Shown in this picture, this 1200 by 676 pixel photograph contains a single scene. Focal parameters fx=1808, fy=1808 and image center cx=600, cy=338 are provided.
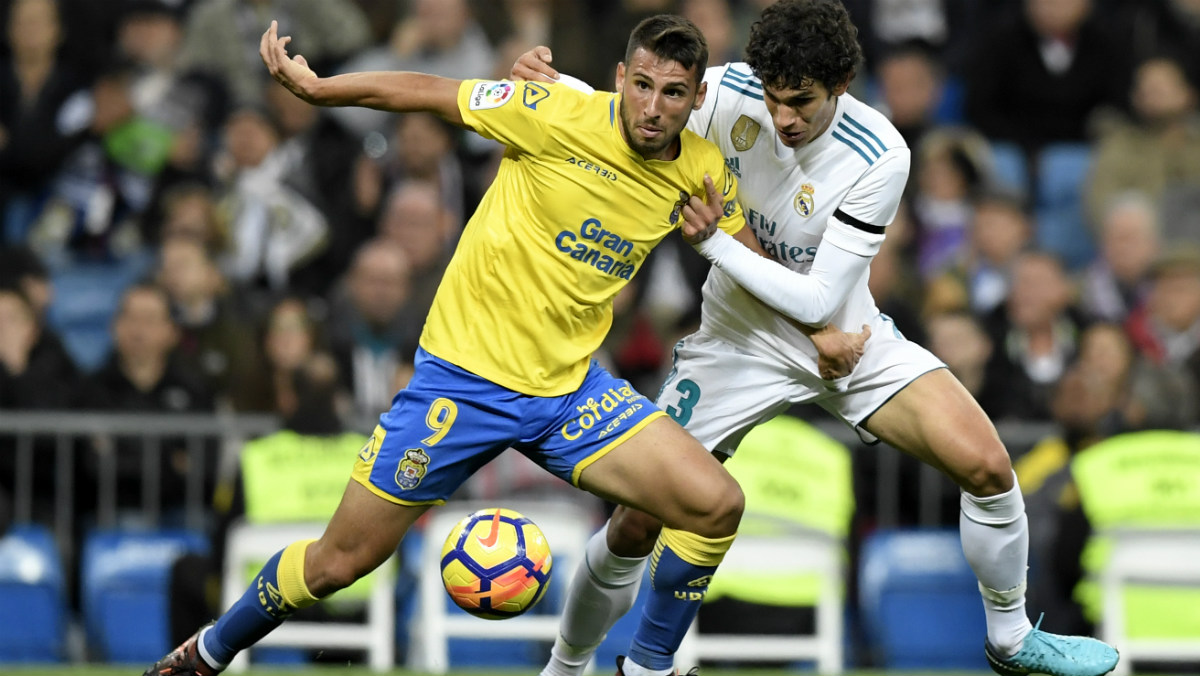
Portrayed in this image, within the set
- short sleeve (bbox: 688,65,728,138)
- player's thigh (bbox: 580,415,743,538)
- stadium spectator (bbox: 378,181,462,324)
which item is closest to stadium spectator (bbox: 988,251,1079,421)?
stadium spectator (bbox: 378,181,462,324)

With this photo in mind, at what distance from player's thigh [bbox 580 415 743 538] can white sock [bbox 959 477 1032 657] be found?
3.27 ft

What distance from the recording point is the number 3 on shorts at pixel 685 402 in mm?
7223

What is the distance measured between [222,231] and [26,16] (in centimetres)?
234

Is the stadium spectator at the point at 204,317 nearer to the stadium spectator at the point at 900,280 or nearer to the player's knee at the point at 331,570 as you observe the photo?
the stadium spectator at the point at 900,280

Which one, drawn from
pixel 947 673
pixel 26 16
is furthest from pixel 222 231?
pixel 947 673

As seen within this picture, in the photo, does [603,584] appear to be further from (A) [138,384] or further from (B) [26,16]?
(B) [26,16]

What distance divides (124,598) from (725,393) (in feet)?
14.0

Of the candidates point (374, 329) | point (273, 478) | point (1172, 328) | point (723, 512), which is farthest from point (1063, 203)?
point (723, 512)

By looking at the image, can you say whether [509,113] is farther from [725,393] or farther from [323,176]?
[323,176]

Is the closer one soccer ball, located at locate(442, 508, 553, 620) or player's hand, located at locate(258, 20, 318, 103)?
player's hand, located at locate(258, 20, 318, 103)

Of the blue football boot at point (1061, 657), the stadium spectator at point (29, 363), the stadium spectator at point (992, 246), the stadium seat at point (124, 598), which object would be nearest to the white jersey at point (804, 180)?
the blue football boot at point (1061, 657)

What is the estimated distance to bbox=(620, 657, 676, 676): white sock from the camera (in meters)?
7.11

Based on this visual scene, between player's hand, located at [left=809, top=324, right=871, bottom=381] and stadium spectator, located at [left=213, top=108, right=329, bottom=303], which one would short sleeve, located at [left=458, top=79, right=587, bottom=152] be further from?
stadium spectator, located at [left=213, top=108, right=329, bottom=303]

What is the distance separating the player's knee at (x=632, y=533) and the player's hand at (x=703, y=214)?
1.15m
